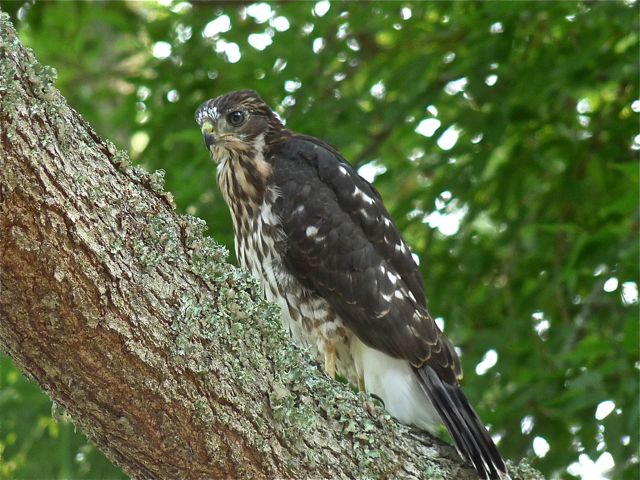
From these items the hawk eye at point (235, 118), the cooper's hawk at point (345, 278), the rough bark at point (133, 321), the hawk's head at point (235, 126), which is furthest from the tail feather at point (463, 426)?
the hawk eye at point (235, 118)

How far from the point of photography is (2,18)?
2.26 m

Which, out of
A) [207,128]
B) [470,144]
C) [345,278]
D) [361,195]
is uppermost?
[470,144]

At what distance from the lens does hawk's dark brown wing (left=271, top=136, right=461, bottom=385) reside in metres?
3.93

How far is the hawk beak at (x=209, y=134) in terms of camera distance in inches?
182

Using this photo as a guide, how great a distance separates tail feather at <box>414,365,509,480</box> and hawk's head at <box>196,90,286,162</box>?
4.70ft

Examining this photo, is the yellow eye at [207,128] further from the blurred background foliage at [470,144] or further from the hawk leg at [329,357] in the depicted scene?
the hawk leg at [329,357]

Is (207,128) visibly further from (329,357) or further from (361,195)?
(329,357)

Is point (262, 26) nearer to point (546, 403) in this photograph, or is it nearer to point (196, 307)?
point (546, 403)

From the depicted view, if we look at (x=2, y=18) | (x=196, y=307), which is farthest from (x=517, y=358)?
(x=2, y=18)

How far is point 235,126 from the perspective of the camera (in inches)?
184

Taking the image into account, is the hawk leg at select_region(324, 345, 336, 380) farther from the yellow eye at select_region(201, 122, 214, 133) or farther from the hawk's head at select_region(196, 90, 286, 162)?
the yellow eye at select_region(201, 122, 214, 133)

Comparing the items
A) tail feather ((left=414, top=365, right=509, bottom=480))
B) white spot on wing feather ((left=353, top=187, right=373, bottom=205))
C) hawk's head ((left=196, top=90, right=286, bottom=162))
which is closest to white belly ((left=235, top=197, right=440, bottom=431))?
tail feather ((left=414, top=365, right=509, bottom=480))

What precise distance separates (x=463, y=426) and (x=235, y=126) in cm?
191

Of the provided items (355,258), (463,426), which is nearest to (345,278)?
(355,258)
